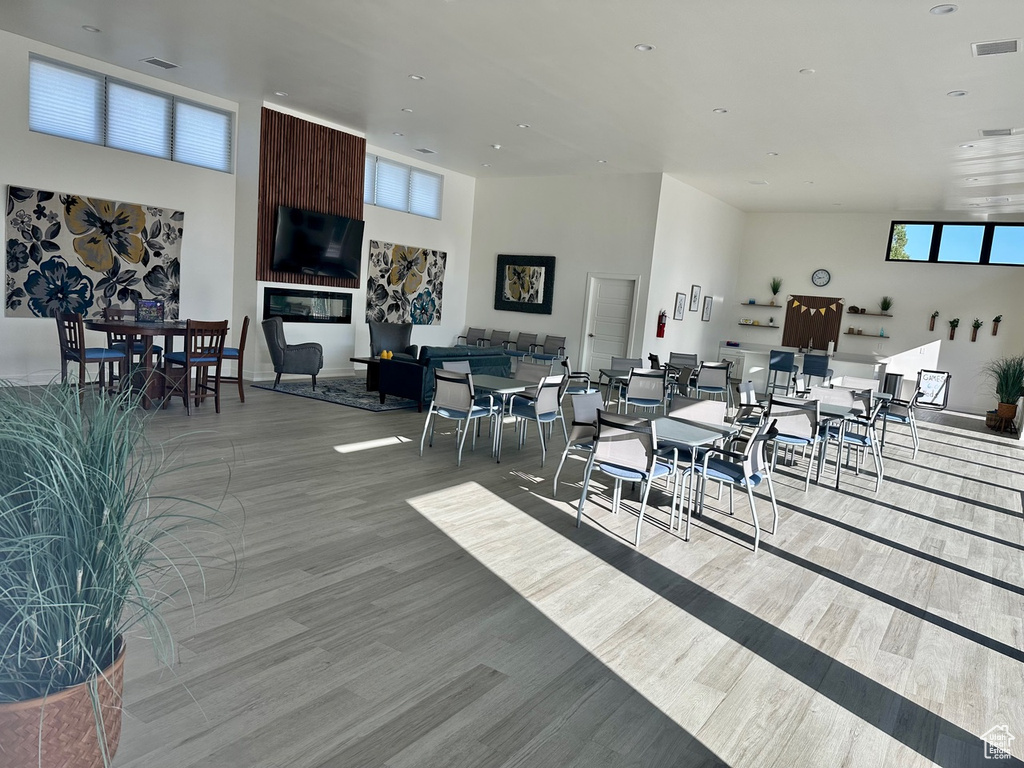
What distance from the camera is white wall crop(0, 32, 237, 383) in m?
7.36

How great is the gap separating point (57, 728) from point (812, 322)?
15244mm

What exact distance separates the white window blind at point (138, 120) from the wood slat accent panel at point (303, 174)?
48.0 inches

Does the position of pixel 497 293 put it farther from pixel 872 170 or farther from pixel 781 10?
pixel 781 10

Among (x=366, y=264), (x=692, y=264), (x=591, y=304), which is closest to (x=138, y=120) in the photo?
(x=366, y=264)

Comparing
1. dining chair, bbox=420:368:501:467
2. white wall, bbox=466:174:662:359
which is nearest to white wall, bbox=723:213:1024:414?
white wall, bbox=466:174:662:359

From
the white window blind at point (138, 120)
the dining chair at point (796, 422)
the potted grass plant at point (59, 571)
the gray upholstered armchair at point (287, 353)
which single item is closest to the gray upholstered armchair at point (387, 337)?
the gray upholstered armchair at point (287, 353)

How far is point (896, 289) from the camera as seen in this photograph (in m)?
13.8

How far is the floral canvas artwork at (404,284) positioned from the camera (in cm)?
1196

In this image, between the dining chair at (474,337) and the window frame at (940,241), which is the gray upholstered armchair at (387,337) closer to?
the dining chair at (474,337)

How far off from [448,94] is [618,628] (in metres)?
6.83

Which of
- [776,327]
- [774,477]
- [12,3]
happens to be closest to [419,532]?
[774,477]

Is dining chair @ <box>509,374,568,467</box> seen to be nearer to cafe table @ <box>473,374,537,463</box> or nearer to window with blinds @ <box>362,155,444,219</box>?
cafe table @ <box>473,374,537,463</box>

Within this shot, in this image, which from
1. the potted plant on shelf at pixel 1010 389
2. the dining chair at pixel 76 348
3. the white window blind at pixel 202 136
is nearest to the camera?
the dining chair at pixel 76 348

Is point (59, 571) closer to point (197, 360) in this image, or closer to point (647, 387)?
point (197, 360)
